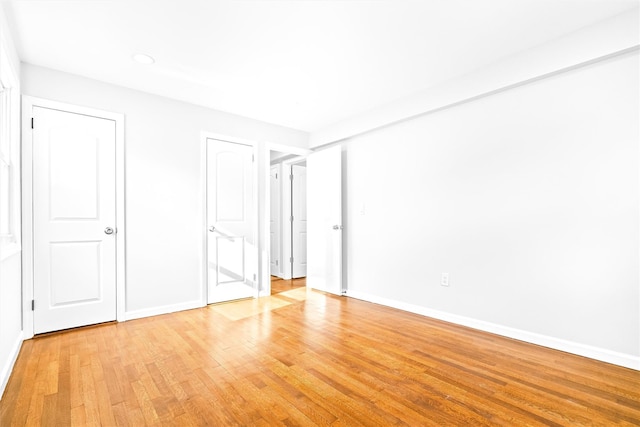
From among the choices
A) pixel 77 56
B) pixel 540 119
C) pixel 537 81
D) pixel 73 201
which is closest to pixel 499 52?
pixel 537 81

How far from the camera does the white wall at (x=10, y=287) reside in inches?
78.6

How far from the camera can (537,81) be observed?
8.79ft

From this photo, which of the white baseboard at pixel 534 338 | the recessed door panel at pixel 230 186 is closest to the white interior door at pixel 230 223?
the recessed door panel at pixel 230 186

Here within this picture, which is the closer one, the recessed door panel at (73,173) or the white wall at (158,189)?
the recessed door panel at (73,173)

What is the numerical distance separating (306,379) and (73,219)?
270 centimetres

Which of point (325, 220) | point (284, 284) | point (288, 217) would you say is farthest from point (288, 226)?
point (325, 220)

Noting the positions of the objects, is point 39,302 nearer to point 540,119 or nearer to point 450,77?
point 450,77

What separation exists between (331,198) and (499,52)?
2.61 meters

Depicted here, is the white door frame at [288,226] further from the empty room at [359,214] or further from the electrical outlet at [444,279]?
the electrical outlet at [444,279]

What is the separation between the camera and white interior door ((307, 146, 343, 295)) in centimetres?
445

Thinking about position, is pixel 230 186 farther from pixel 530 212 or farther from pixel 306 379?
pixel 530 212

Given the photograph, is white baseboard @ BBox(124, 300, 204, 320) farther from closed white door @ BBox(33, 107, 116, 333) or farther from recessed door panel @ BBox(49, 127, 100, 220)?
recessed door panel @ BBox(49, 127, 100, 220)

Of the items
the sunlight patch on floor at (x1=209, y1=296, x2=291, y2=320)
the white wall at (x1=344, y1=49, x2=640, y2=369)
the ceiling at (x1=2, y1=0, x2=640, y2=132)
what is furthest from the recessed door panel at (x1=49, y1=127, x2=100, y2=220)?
the white wall at (x1=344, y1=49, x2=640, y2=369)

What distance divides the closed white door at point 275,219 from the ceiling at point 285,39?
2380 millimetres
